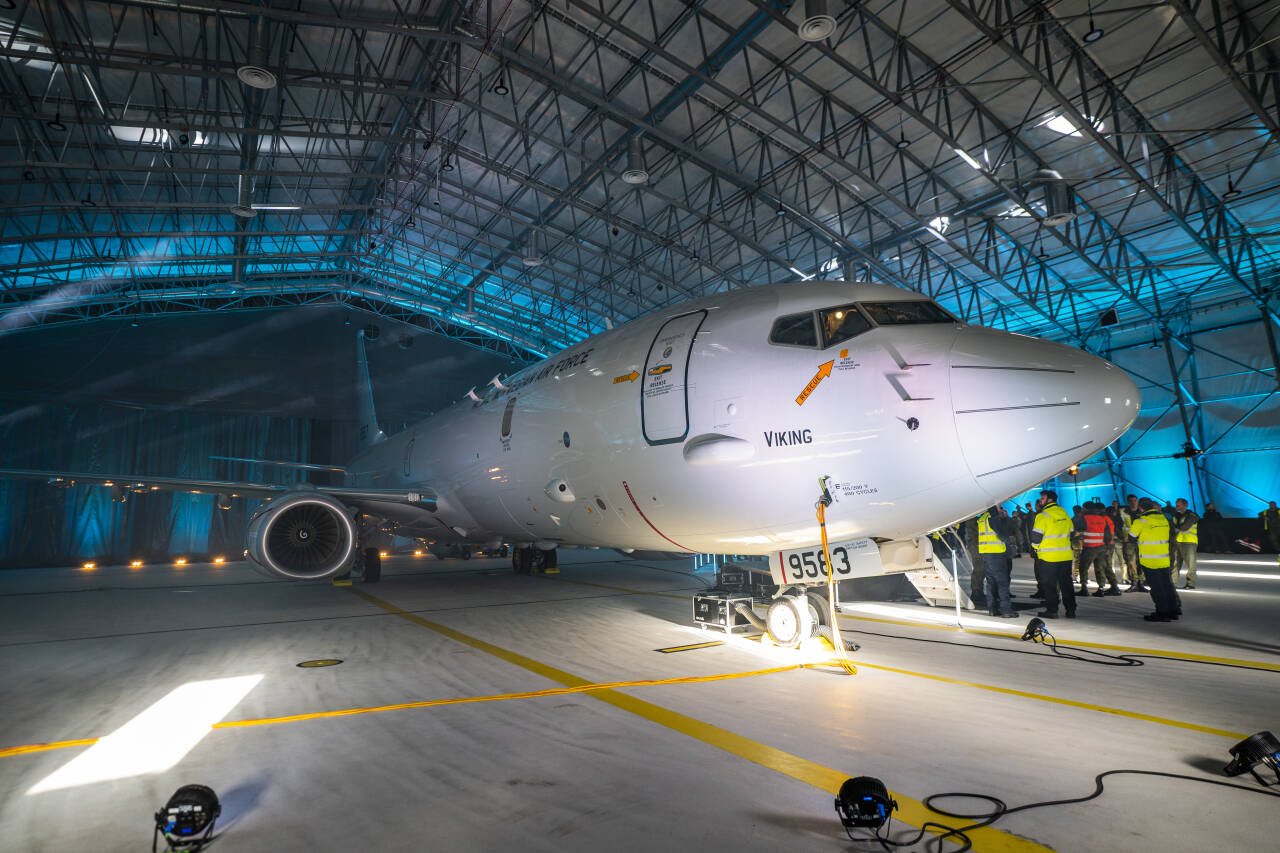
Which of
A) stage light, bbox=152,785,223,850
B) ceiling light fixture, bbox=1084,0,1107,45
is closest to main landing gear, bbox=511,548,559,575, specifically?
stage light, bbox=152,785,223,850

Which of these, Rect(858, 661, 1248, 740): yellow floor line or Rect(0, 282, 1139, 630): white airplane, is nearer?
Rect(858, 661, 1248, 740): yellow floor line

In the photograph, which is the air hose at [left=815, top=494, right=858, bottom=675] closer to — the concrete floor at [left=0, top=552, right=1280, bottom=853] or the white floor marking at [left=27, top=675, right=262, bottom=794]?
the concrete floor at [left=0, top=552, right=1280, bottom=853]

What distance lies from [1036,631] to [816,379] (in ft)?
12.7

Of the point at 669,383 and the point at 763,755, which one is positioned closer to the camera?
the point at 763,755

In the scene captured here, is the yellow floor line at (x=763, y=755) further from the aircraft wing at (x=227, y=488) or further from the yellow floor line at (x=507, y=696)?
the aircraft wing at (x=227, y=488)

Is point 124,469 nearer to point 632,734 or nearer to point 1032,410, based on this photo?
point 632,734

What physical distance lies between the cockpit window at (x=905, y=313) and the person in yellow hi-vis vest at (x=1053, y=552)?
436 centimetres

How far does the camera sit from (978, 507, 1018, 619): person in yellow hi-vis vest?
8.98 m

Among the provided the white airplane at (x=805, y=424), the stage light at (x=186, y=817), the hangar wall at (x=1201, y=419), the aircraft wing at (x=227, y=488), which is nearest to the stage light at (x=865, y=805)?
the stage light at (x=186, y=817)

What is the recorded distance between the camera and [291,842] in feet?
8.39

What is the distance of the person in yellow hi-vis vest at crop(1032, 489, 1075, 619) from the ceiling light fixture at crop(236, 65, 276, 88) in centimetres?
1376

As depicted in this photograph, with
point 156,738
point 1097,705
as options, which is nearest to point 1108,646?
point 1097,705

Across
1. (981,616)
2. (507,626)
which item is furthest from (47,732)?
(981,616)

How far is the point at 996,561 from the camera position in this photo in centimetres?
900
